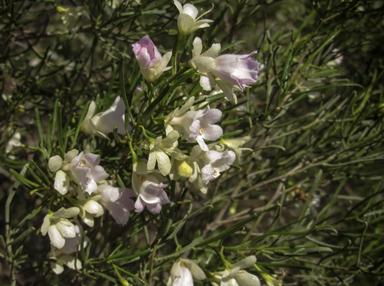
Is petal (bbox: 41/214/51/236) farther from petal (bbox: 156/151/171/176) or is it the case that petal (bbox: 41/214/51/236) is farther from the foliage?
petal (bbox: 156/151/171/176)

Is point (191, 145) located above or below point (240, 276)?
above

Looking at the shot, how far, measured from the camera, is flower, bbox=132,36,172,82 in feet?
2.51

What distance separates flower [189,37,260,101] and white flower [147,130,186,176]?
0.53ft

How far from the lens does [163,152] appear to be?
776mm

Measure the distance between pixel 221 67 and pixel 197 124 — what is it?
0.55 ft

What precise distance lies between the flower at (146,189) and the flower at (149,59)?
0.24 meters

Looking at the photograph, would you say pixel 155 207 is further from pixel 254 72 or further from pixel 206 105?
pixel 254 72

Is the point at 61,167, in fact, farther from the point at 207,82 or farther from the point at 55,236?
the point at 207,82

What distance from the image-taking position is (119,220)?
91 centimetres

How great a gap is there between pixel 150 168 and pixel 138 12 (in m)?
0.70

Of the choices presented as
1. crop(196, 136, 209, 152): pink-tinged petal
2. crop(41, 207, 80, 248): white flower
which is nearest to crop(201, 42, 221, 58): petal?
crop(196, 136, 209, 152): pink-tinged petal

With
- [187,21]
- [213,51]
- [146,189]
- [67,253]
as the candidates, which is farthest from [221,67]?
[67,253]

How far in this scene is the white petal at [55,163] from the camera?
811 mm

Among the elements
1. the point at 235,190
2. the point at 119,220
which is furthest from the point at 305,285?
the point at 119,220
